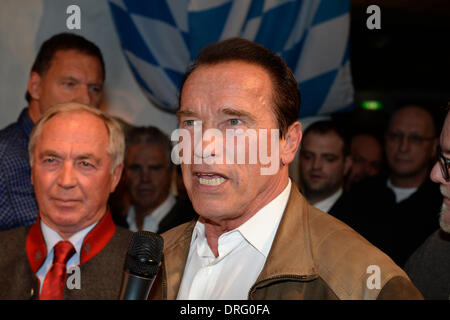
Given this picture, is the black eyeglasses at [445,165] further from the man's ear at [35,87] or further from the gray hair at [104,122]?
the man's ear at [35,87]

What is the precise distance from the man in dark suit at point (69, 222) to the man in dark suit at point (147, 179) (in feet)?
4.60

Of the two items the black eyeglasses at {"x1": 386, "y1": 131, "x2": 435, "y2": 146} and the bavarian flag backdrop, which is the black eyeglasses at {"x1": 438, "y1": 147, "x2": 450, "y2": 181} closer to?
the black eyeglasses at {"x1": 386, "y1": 131, "x2": 435, "y2": 146}

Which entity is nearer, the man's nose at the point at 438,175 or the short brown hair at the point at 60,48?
the man's nose at the point at 438,175

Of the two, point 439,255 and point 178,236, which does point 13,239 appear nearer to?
point 178,236

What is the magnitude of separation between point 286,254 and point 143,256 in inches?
15.4

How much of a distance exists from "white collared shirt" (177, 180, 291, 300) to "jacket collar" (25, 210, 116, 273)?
0.43m

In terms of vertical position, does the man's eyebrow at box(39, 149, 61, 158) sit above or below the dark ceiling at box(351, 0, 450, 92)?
below

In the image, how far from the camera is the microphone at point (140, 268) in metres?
1.13

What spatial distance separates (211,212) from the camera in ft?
4.53

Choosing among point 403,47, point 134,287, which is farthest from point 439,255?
point 403,47

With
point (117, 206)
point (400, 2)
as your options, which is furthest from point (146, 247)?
point (400, 2)

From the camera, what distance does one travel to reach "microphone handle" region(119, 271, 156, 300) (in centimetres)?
112

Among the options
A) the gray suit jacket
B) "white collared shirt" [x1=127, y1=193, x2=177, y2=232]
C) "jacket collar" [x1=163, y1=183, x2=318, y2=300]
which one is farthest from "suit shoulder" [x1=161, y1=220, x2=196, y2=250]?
"white collared shirt" [x1=127, y1=193, x2=177, y2=232]

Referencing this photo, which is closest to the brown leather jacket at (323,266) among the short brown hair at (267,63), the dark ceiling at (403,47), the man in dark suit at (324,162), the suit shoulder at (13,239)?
the short brown hair at (267,63)
